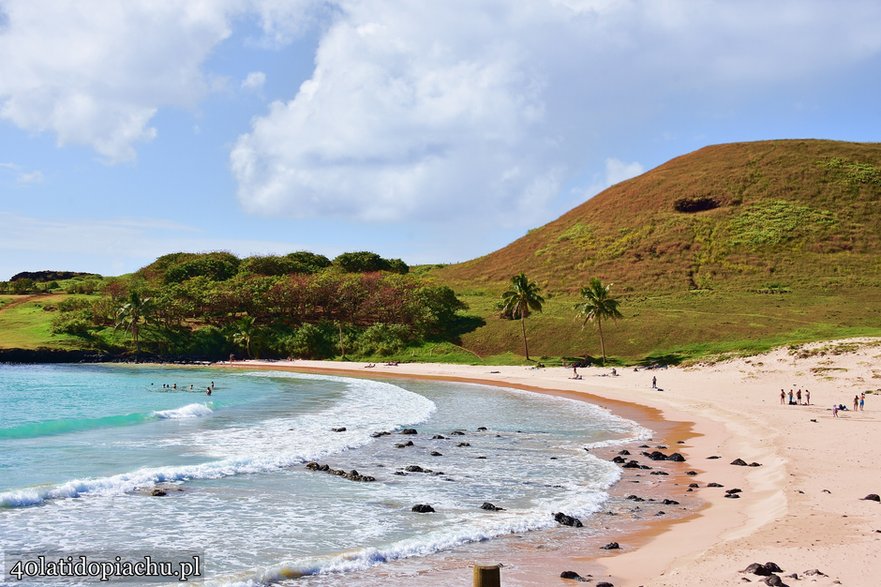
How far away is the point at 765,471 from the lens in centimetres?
2184

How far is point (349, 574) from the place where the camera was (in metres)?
13.6

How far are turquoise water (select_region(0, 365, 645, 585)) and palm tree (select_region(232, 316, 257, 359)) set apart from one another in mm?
42191

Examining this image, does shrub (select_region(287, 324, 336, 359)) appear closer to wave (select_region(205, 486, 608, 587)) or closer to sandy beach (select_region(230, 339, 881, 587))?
sandy beach (select_region(230, 339, 881, 587))

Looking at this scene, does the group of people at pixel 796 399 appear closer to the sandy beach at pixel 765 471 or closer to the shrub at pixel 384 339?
the sandy beach at pixel 765 471

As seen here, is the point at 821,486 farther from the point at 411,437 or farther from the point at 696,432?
the point at 411,437

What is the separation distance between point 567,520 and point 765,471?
8890 mm

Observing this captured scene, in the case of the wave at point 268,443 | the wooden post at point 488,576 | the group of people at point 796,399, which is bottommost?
the wave at point 268,443

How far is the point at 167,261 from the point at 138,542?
127m

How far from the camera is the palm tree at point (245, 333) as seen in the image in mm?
87688

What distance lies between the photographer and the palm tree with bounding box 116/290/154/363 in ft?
286

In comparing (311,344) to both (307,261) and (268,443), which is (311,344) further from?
(268,443)

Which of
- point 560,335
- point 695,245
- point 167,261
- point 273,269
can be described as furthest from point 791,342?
point 167,261

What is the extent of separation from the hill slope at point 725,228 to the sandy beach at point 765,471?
4983cm

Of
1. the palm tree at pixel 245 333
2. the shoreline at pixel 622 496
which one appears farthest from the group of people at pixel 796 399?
the palm tree at pixel 245 333
